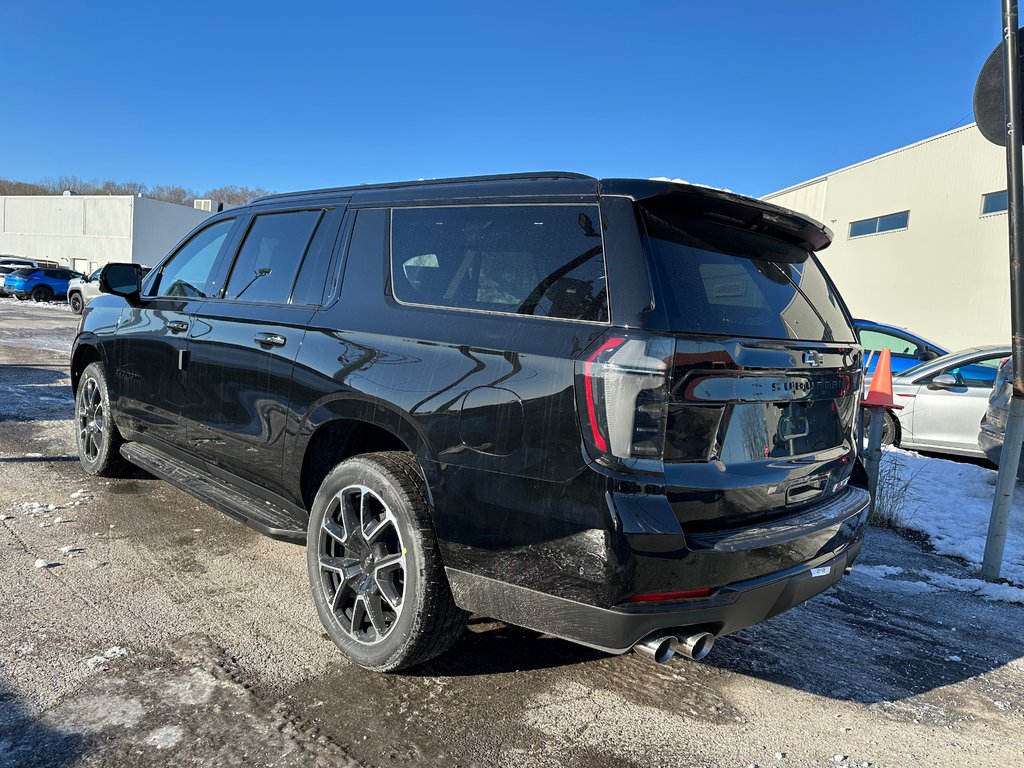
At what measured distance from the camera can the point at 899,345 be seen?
33.1 ft

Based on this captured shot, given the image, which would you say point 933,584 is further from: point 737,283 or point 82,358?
point 82,358

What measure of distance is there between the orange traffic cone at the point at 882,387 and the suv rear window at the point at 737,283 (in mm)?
1736

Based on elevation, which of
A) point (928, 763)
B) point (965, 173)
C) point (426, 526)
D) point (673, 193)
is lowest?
point (928, 763)

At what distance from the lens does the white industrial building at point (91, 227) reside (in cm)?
4759

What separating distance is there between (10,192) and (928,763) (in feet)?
345

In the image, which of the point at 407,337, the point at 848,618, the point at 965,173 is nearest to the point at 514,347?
the point at 407,337

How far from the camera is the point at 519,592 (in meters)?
2.33

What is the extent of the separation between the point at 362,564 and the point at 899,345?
31.3ft

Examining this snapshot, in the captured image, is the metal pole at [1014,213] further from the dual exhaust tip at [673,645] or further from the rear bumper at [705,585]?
the dual exhaust tip at [673,645]

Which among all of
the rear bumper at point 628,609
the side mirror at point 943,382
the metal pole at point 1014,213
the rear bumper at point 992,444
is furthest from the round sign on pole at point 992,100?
the side mirror at point 943,382

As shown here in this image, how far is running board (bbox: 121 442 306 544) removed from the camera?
127 inches

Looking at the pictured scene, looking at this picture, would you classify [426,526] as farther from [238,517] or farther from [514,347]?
[238,517]

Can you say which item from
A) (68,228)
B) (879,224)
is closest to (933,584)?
(879,224)

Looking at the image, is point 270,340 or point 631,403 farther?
point 270,340
